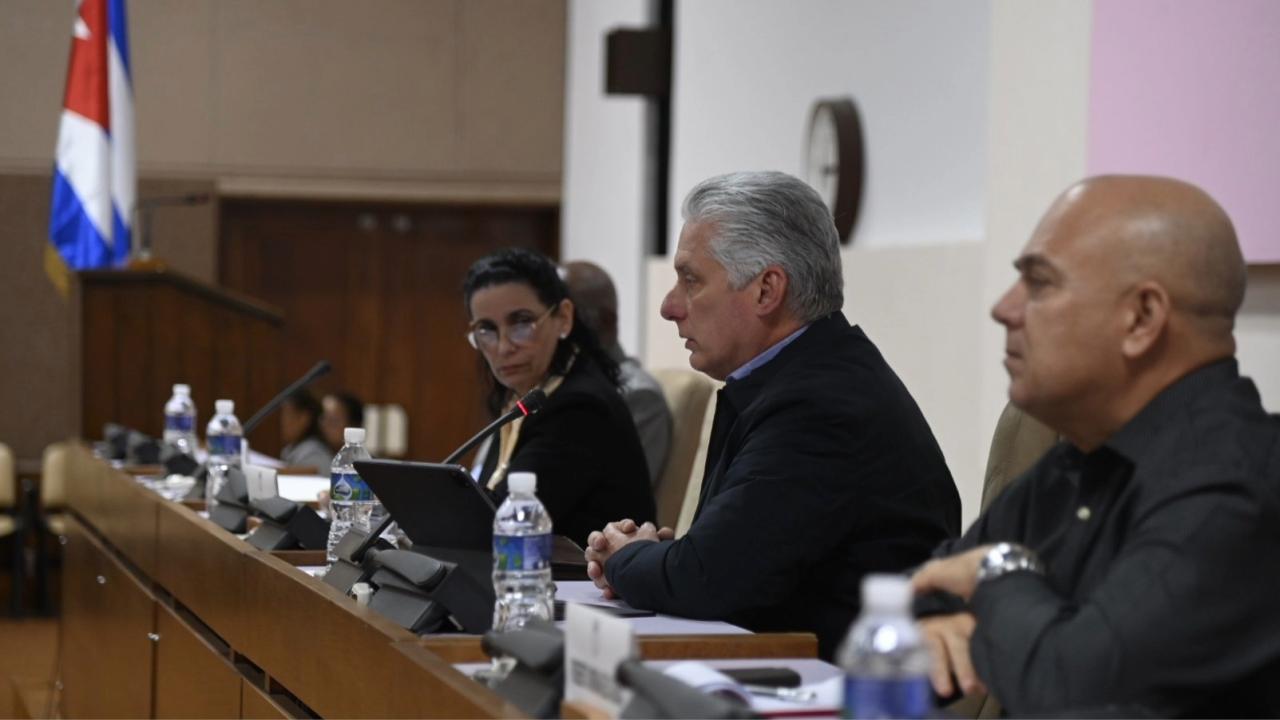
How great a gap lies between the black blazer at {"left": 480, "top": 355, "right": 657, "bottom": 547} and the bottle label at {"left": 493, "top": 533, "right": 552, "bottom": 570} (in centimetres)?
106

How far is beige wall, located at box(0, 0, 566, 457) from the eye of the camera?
8461mm

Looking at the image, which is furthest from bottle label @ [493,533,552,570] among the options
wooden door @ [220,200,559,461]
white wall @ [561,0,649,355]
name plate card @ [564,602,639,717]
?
wooden door @ [220,200,559,461]

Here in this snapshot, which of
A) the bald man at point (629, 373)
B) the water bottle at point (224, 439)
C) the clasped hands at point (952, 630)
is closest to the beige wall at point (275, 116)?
the water bottle at point (224, 439)

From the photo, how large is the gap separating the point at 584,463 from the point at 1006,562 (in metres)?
1.59

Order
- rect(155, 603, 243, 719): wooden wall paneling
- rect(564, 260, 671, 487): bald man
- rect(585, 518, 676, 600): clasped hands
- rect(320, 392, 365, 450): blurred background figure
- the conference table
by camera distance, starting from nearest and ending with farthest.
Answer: the conference table < rect(585, 518, 676, 600): clasped hands < rect(155, 603, 243, 719): wooden wall paneling < rect(564, 260, 671, 487): bald man < rect(320, 392, 365, 450): blurred background figure

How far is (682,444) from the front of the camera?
4.13m

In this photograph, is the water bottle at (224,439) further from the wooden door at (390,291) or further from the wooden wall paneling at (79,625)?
the wooden door at (390,291)

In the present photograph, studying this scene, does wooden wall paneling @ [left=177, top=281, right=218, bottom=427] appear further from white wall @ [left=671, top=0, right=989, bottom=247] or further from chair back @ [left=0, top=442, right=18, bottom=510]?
white wall @ [left=671, top=0, right=989, bottom=247]

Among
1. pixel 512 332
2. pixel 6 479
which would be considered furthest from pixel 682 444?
pixel 6 479

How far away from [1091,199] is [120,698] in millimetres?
3083

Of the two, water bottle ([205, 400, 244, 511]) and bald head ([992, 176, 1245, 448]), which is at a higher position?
bald head ([992, 176, 1245, 448])

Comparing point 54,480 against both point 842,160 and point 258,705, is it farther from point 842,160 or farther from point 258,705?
point 258,705

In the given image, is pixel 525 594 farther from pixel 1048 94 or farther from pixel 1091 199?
pixel 1048 94

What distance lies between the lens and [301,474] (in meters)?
4.65
